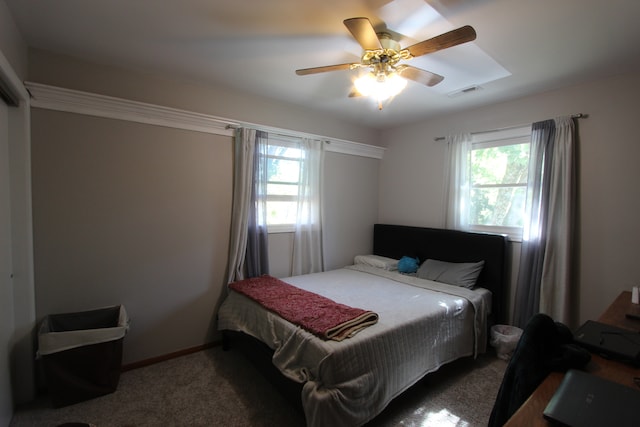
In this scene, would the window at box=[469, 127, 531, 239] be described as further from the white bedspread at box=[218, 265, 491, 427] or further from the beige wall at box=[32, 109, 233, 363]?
the beige wall at box=[32, 109, 233, 363]

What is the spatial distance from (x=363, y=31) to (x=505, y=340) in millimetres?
2845

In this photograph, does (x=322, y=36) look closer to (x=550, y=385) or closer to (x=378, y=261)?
(x=550, y=385)

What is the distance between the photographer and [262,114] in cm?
313

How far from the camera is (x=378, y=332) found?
74.2 inches

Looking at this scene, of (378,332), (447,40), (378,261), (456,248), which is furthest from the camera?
(378,261)

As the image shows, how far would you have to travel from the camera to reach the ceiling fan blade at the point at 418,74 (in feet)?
6.04

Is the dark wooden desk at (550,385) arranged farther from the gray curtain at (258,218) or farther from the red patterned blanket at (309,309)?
the gray curtain at (258,218)

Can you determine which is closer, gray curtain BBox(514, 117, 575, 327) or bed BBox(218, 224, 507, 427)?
bed BBox(218, 224, 507, 427)

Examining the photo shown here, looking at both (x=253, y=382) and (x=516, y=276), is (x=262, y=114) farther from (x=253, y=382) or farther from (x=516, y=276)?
(x=516, y=276)

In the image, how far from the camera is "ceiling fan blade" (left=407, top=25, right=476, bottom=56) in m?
1.37

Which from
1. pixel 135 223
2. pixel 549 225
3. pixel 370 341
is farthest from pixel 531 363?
pixel 135 223

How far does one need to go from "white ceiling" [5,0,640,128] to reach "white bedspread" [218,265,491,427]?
1.94 metres

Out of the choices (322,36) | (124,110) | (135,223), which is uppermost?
(322,36)

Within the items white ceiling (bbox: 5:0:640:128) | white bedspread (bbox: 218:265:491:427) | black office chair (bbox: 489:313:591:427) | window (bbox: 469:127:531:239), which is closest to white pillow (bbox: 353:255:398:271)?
white bedspread (bbox: 218:265:491:427)
